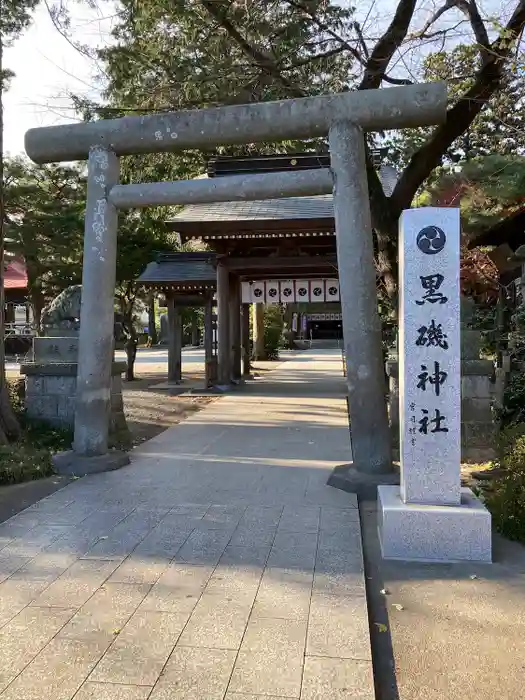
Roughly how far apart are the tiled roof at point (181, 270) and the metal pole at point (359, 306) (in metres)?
9.57

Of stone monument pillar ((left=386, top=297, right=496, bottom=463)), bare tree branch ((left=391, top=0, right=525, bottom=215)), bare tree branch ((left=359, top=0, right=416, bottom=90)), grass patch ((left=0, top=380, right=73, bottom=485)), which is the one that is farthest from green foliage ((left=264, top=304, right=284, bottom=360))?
stone monument pillar ((left=386, top=297, right=496, bottom=463))

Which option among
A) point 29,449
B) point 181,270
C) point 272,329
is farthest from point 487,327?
point 272,329

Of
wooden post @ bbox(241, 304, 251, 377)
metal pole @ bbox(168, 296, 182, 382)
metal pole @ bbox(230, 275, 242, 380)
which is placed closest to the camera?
metal pole @ bbox(230, 275, 242, 380)

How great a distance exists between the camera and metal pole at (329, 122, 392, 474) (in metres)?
5.71

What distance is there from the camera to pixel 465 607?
3.38 metres

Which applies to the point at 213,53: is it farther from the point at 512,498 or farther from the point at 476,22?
the point at 512,498

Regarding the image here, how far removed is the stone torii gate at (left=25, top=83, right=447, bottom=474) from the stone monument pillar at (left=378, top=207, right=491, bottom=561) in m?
1.49

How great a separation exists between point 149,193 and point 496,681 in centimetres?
556

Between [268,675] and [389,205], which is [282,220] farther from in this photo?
[268,675]

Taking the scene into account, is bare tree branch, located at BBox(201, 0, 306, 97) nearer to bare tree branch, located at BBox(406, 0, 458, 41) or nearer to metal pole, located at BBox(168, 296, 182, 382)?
bare tree branch, located at BBox(406, 0, 458, 41)

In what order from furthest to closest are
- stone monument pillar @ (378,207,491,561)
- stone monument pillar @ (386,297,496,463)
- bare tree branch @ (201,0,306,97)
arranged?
bare tree branch @ (201,0,306,97) → stone monument pillar @ (386,297,496,463) → stone monument pillar @ (378,207,491,561)

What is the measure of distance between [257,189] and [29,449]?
13.2ft

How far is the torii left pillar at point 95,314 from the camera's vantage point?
646 cm

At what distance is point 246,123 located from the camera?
6074 mm
